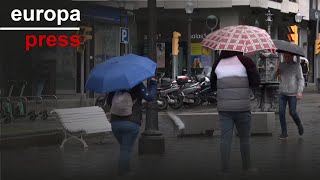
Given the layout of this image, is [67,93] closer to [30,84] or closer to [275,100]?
[30,84]

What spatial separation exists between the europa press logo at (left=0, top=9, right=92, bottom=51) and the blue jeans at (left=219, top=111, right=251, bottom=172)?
18.0 meters

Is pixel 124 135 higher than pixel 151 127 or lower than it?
higher

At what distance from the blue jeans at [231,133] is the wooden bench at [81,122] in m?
3.93

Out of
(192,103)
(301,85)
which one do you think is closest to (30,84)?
(192,103)

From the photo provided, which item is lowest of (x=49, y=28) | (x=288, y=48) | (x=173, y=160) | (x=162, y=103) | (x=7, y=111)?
(x=173, y=160)

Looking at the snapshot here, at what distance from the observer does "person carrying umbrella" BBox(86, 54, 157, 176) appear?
720 cm

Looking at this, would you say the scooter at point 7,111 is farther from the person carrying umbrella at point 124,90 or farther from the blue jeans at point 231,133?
the blue jeans at point 231,133

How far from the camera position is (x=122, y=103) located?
733cm

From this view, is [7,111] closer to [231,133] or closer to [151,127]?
[151,127]

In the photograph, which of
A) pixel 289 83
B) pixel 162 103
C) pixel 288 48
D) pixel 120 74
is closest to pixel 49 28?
pixel 162 103

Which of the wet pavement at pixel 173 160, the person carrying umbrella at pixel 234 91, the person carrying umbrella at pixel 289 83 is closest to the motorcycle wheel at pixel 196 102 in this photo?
the wet pavement at pixel 173 160

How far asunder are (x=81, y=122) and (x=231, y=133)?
4.29 metres

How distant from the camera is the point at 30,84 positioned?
24.8 m

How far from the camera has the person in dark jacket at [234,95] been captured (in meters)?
7.71
